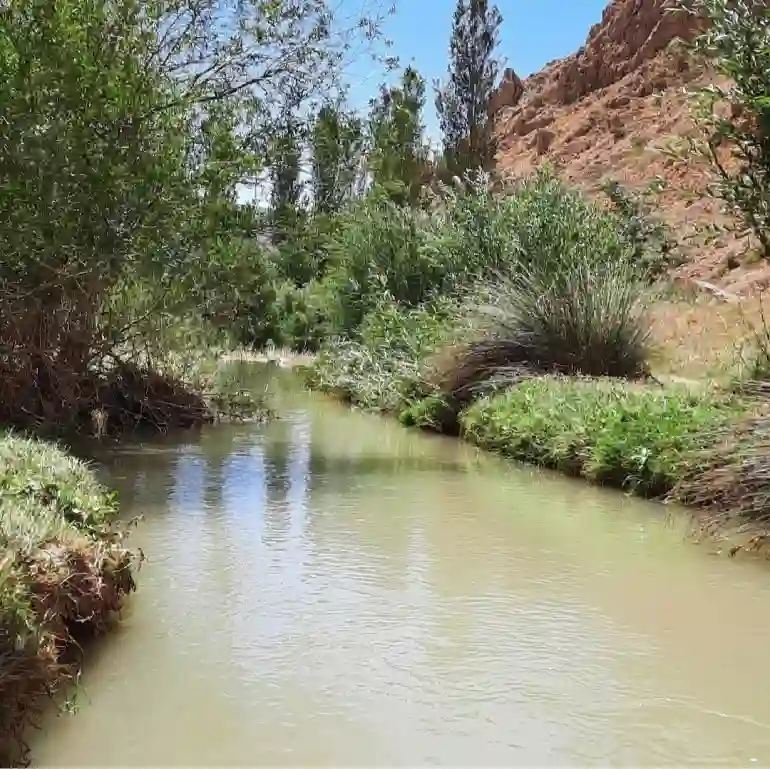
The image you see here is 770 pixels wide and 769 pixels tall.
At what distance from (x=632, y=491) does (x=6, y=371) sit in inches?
266

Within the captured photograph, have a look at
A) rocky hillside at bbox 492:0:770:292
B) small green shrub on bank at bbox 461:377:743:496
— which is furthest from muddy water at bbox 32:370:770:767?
rocky hillside at bbox 492:0:770:292

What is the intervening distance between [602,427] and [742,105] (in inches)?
146

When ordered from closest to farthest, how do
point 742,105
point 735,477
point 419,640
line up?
point 419,640, point 735,477, point 742,105

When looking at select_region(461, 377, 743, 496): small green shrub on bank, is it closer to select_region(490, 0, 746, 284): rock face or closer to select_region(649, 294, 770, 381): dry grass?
select_region(649, 294, 770, 381): dry grass

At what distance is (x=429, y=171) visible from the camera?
3484 centimetres

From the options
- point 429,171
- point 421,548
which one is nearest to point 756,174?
point 421,548

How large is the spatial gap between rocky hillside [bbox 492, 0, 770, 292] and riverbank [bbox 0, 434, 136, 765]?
88.4 feet

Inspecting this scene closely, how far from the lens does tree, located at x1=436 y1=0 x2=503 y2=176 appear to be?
3550 cm

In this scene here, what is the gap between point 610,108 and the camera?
46.0m

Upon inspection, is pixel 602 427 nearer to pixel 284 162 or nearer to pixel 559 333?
pixel 559 333

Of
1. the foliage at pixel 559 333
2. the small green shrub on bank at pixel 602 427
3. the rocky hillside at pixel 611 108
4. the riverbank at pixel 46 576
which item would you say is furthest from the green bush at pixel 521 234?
the rocky hillside at pixel 611 108

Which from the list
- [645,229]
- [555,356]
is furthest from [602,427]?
[645,229]

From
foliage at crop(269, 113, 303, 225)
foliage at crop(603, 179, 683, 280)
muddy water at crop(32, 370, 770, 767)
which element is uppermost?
foliage at crop(603, 179, 683, 280)

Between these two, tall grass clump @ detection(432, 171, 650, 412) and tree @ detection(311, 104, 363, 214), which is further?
tall grass clump @ detection(432, 171, 650, 412)
